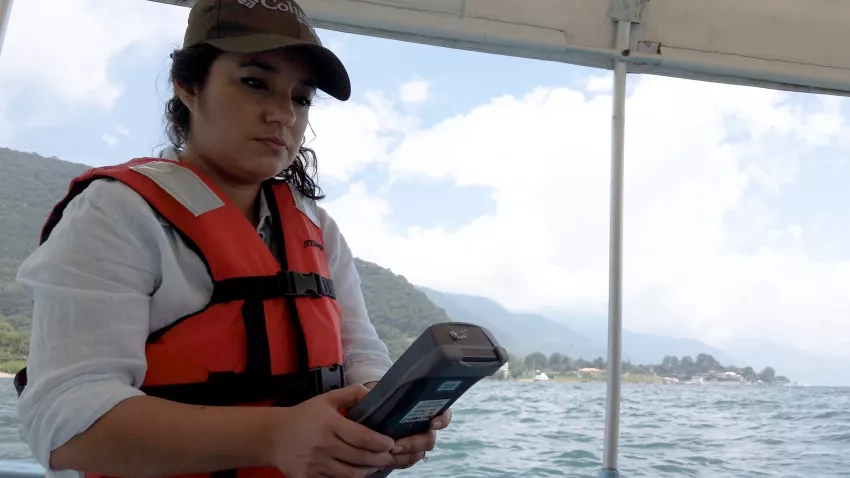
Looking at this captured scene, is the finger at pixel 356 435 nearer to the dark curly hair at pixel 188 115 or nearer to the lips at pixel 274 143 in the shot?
the lips at pixel 274 143

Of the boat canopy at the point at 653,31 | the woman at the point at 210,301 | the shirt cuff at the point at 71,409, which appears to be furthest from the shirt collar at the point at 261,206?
the boat canopy at the point at 653,31

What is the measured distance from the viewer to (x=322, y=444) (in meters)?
0.66

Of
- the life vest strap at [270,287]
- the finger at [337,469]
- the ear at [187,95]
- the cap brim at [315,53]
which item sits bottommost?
the finger at [337,469]

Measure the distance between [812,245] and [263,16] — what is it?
4483 mm

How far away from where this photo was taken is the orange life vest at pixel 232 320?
804mm

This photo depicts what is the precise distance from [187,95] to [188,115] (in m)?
0.09

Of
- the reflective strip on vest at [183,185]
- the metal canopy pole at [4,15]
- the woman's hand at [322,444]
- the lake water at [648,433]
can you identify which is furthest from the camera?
the lake water at [648,433]

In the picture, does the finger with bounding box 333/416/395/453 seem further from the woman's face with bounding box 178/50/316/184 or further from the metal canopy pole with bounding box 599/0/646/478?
the metal canopy pole with bounding box 599/0/646/478

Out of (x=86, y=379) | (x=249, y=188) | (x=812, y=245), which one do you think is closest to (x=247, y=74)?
(x=249, y=188)

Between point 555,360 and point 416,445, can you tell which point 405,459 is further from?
point 555,360

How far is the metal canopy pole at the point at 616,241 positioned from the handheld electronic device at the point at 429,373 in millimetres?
1862

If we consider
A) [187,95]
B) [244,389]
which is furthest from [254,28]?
[244,389]

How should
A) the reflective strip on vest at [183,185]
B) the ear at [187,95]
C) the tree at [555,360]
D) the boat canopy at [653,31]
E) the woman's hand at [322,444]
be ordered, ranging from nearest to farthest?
the woman's hand at [322,444]
the reflective strip on vest at [183,185]
the ear at [187,95]
the boat canopy at [653,31]
the tree at [555,360]

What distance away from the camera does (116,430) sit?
668 millimetres
